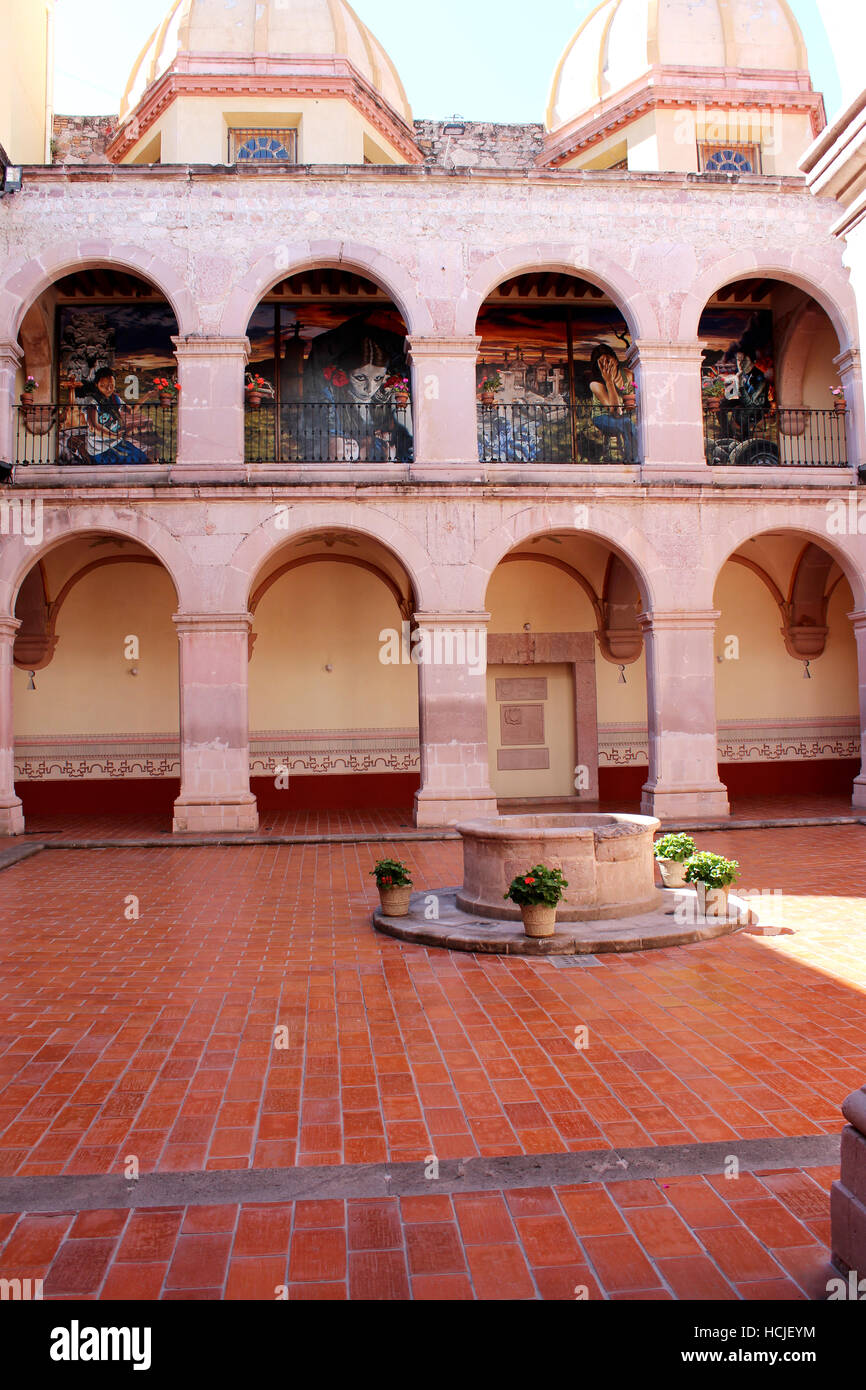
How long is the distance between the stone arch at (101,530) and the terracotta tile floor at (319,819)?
11.1ft

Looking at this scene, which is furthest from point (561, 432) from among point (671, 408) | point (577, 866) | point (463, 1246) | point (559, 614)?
point (463, 1246)

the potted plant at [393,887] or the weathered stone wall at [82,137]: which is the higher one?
the weathered stone wall at [82,137]

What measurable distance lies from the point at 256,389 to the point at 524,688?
7127 millimetres

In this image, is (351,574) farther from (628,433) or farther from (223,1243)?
(223,1243)

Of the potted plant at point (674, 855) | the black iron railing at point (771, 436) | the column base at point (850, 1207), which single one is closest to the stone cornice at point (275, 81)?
the black iron railing at point (771, 436)

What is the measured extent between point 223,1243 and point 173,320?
51.9 ft

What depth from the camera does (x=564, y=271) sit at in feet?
46.4

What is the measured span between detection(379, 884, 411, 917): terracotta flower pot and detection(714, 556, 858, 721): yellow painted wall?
11.4 meters

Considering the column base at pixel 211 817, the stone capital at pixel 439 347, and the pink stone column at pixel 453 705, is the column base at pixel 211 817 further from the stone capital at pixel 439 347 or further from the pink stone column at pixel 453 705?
the stone capital at pixel 439 347

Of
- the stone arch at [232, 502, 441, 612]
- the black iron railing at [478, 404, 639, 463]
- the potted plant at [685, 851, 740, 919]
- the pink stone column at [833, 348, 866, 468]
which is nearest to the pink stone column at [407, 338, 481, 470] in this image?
the stone arch at [232, 502, 441, 612]

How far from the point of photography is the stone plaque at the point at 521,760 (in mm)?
17391

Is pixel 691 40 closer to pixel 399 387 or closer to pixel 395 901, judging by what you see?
pixel 399 387
